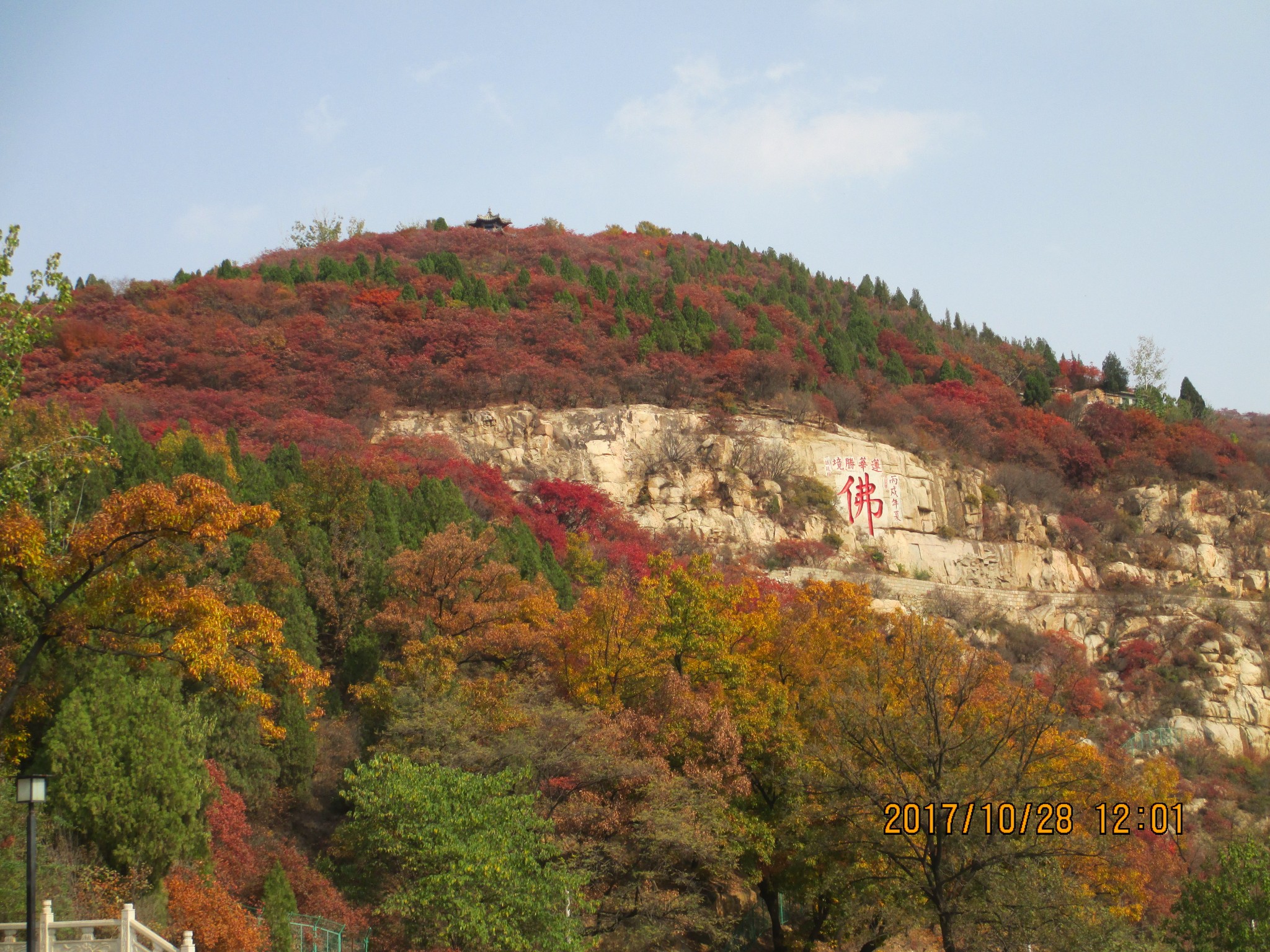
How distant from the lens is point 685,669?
21531 mm

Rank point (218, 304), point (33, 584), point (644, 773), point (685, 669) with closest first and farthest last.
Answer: point (33, 584)
point (644, 773)
point (685, 669)
point (218, 304)

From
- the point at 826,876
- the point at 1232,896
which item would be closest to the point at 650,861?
the point at 826,876

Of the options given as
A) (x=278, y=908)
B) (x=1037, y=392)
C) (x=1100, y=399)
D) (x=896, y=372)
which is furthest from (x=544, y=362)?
(x=278, y=908)

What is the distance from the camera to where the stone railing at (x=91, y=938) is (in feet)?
36.4

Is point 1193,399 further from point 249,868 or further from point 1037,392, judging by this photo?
point 249,868

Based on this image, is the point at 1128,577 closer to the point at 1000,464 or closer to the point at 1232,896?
the point at 1000,464

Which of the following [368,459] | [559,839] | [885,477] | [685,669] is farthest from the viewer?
[885,477]

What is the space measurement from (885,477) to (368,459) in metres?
21.3

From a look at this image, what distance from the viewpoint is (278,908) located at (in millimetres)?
15438

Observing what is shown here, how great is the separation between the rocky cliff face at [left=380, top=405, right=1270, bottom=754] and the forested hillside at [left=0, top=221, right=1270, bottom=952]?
2.00m

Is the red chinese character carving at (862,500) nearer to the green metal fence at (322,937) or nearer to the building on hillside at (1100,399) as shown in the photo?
the building on hillside at (1100,399)

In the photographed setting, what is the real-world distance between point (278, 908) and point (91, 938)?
14.0 feet

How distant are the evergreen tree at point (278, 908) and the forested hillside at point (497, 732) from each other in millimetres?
69
